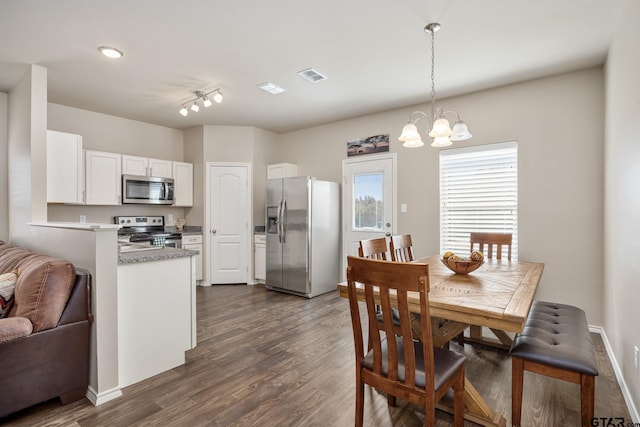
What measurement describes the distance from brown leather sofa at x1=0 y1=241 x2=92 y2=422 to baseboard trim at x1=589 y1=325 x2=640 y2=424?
11.1 feet

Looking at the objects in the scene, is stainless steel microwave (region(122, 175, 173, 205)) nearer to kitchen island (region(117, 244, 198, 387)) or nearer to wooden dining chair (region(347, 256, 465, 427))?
kitchen island (region(117, 244, 198, 387))

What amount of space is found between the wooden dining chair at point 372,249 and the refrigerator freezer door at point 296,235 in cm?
216

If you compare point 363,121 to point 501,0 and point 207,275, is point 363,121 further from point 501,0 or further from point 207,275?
point 207,275

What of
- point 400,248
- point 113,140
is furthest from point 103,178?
point 400,248

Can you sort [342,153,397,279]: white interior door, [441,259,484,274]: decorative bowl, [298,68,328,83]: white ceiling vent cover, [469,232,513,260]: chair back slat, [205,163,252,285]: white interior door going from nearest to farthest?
[441,259,484,274]: decorative bowl
[469,232,513,260]: chair back slat
[298,68,328,83]: white ceiling vent cover
[342,153,397,279]: white interior door
[205,163,252,285]: white interior door

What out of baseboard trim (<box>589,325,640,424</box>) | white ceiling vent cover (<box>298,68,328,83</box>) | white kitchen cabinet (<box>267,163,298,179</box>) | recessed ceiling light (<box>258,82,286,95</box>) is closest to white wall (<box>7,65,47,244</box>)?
recessed ceiling light (<box>258,82,286,95</box>)

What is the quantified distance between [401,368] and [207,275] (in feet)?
14.3

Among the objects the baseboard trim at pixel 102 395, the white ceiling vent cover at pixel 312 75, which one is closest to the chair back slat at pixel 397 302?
the baseboard trim at pixel 102 395

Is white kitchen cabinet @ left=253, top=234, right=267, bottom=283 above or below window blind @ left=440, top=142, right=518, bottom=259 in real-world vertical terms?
below

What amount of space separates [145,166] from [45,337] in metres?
3.53

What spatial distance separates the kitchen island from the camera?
2.23 meters

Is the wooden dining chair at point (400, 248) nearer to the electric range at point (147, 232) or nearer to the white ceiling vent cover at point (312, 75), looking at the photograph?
the white ceiling vent cover at point (312, 75)

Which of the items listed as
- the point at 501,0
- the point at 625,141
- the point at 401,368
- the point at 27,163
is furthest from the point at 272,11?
the point at 27,163

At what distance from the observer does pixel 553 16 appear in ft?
7.86
